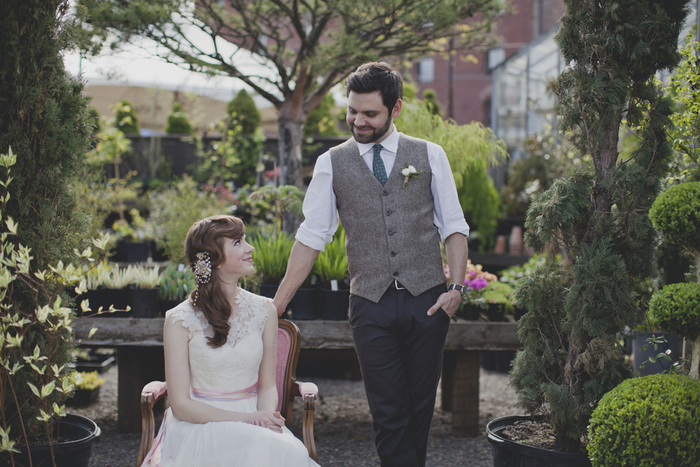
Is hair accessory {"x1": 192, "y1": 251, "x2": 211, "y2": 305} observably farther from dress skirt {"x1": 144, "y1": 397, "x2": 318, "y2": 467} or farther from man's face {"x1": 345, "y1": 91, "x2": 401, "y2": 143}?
man's face {"x1": 345, "y1": 91, "x2": 401, "y2": 143}

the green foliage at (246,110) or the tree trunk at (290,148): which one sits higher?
the green foliage at (246,110)

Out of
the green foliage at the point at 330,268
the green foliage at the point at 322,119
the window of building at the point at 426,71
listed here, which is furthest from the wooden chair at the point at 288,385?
the window of building at the point at 426,71

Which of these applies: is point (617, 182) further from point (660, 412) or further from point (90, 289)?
point (90, 289)

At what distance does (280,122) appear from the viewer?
5707 mm

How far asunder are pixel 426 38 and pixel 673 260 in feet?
10.1

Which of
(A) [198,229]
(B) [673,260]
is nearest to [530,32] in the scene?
(B) [673,260]

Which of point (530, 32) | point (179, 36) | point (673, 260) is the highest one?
point (530, 32)

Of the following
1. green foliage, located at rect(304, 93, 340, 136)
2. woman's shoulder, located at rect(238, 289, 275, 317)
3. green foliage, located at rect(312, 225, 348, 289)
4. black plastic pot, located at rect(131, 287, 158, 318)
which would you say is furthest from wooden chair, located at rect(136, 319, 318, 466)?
green foliage, located at rect(304, 93, 340, 136)

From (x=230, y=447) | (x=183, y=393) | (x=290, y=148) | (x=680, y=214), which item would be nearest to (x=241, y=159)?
(x=290, y=148)

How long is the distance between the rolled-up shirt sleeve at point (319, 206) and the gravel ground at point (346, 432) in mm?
1565

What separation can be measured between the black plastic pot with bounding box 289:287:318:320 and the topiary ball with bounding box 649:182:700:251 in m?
2.00

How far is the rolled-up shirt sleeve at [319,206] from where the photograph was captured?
Answer: 95.5 inches

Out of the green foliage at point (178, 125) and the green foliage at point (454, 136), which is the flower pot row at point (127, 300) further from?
the green foliage at point (178, 125)

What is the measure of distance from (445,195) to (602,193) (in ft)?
2.54
